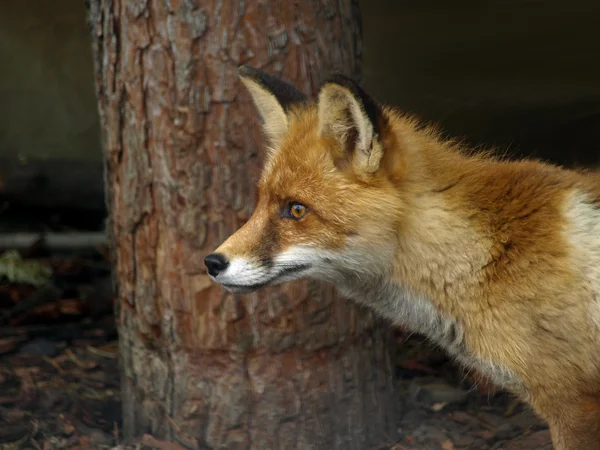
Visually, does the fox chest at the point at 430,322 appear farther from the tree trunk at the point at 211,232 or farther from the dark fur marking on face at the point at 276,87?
the dark fur marking on face at the point at 276,87

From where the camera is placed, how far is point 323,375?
3.66m

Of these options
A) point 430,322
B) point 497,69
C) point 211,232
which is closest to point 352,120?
point 430,322

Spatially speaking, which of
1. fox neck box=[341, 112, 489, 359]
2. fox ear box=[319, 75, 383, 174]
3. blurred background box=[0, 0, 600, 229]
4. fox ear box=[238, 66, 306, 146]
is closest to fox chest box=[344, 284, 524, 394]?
fox neck box=[341, 112, 489, 359]

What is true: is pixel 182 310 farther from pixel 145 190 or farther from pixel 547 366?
pixel 547 366

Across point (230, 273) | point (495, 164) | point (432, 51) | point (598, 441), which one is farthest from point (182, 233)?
point (432, 51)

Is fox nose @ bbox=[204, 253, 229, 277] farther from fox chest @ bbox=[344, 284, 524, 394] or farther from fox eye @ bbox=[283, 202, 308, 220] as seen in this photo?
fox chest @ bbox=[344, 284, 524, 394]

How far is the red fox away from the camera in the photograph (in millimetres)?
2703

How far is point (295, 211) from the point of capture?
2.86m

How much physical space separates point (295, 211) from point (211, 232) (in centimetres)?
74

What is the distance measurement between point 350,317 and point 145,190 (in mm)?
1118

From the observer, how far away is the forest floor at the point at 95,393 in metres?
3.90

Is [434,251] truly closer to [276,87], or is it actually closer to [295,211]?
[295,211]

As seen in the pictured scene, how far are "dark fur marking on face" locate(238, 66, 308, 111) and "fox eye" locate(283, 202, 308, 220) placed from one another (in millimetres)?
431

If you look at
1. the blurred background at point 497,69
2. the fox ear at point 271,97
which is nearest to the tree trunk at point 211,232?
the fox ear at point 271,97
